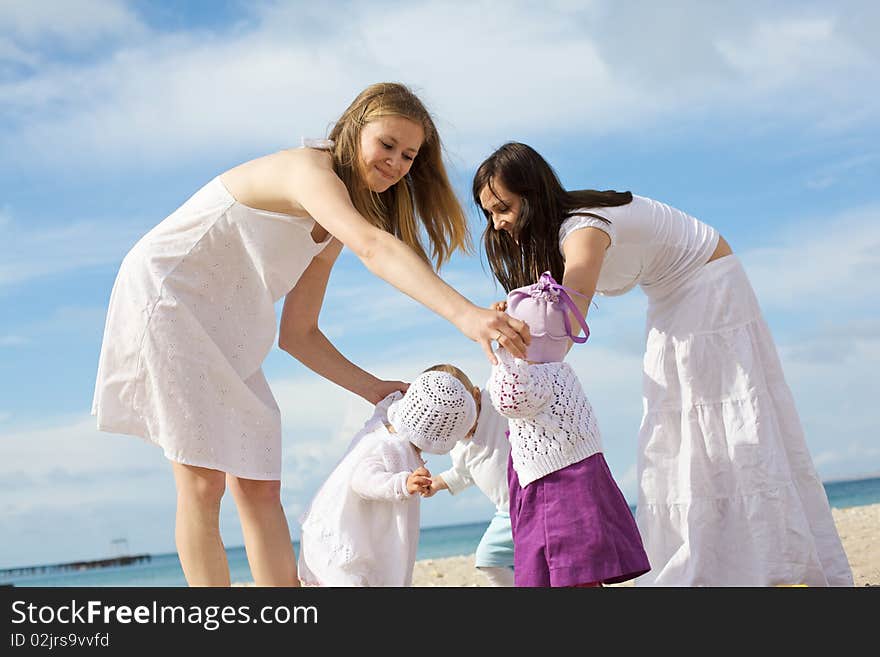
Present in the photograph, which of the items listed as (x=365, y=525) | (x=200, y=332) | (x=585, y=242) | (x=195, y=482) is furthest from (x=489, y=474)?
(x=200, y=332)

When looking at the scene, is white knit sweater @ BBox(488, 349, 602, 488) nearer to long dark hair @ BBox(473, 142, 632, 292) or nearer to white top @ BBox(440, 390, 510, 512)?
long dark hair @ BBox(473, 142, 632, 292)

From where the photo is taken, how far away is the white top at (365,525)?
344 centimetres

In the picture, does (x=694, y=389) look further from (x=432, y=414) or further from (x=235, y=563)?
(x=235, y=563)

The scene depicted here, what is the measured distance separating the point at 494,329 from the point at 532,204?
55.7 inches

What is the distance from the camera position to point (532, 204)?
3676 mm

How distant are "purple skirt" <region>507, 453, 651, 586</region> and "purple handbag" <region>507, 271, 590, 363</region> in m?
0.40

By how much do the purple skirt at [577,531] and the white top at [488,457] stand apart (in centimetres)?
113

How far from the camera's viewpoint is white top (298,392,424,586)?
11.3ft

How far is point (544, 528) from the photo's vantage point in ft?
10.3
